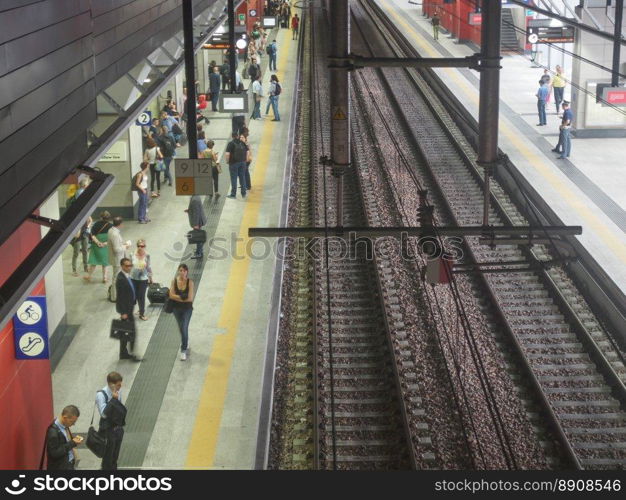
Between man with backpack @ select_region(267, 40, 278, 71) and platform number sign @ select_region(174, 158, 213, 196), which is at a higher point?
platform number sign @ select_region(174, 158, 213, 196)

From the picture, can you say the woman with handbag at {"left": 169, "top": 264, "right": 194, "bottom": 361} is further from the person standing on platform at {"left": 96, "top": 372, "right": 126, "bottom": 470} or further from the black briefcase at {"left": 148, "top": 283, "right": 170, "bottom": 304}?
the person standing on platform at {"left": 96, "top": 372, "right": 126, "bottom": 470}

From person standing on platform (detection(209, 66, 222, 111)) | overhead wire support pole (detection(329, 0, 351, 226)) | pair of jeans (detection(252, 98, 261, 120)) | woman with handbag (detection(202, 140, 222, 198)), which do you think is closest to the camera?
overhead wire support pole (detection(329, 0, 351, 226))

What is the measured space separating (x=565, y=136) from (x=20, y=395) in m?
16.7

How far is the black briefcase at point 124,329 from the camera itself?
12.4 metres

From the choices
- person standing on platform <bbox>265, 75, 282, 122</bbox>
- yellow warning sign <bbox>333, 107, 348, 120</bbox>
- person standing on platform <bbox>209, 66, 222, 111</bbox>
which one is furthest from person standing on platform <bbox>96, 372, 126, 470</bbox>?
person standing on platform <bbox>209, 66, 222, 111</bbox>

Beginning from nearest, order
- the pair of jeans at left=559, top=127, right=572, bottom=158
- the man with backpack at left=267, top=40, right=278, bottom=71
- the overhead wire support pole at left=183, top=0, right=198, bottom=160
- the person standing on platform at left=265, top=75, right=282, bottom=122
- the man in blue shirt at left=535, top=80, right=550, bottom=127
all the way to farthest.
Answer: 1. the overhead wire support pole at left=183, top=0, right=198, bottom=160
2. the pair of jeans at left=559, top=127, right=572, bottom=158
3. the man in blue shirt at left=535, top=80, right=550, bottom=127
4. the person standing on platform at left=265, top=75, right=282, bottom=122
5. the man with backpack at left=267, top=40, right=278, bottom=71

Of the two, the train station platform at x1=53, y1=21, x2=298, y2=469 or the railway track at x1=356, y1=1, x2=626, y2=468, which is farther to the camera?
the railway track at x1=356, y1=1, x2=626, y2=468

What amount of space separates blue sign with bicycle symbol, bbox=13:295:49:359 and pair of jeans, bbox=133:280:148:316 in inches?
169

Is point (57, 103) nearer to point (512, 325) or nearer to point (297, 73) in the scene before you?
point (512, 325)

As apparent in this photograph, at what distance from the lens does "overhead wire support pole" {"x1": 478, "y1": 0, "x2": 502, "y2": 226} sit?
8.62m

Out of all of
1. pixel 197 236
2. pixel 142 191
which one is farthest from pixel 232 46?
pixel 197 236

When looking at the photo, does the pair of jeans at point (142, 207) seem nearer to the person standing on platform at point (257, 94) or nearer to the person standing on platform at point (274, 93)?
the person standing on platform at point (274, 93)

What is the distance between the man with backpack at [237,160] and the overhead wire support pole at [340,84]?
11.0 meters

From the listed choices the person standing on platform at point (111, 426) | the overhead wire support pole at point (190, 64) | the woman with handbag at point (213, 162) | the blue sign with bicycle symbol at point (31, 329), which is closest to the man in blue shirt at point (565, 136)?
the woman with handbag at point (213, 162)
